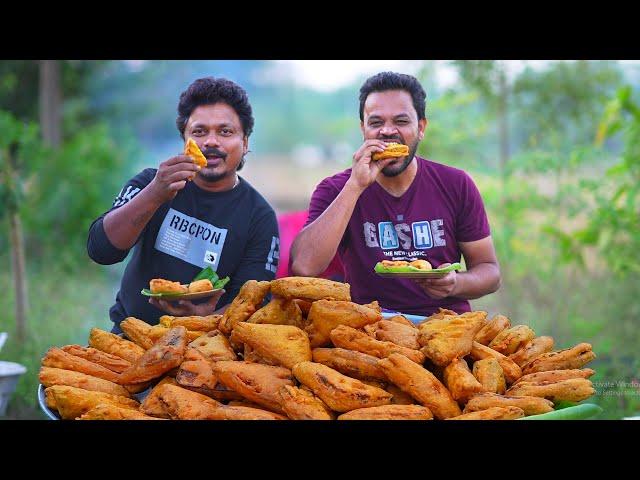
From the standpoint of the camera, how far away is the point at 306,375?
2.04 metres

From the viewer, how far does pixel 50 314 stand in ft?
18.3

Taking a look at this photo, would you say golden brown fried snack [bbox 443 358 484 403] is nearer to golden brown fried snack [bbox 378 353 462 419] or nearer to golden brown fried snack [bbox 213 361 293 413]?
golden brown fried snack [bbox 378 353 462 419]

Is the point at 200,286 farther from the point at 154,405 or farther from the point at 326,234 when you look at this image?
the point at 154,405

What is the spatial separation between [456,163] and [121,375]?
4.19m

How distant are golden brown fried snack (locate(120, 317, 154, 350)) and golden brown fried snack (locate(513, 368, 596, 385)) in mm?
1077

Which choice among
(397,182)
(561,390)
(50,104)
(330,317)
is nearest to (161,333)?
(330,317)

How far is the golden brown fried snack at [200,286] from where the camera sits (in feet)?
9.46

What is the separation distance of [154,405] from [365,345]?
56 centimetres

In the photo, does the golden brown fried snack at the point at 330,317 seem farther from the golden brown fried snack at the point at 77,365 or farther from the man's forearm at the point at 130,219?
the man's forearm at the point at 130,219

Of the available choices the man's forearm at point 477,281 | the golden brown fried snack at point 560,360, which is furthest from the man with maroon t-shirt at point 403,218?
the golden brown fried snack at point 560,360

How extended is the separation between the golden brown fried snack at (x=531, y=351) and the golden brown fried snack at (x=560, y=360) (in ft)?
0.06
